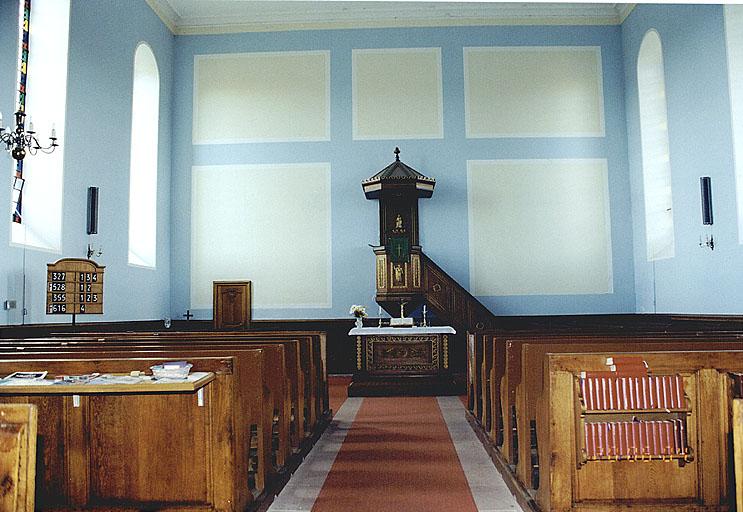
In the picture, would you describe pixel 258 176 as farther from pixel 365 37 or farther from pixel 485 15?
pixel 485 15

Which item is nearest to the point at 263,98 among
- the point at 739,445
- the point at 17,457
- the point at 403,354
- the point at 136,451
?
the point at 403,354

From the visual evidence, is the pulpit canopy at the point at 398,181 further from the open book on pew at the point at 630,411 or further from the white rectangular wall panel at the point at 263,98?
the open book on pew at the point at 630,411

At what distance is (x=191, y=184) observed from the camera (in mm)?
11070

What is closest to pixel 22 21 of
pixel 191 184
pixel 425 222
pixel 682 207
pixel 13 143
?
pixel 13 143

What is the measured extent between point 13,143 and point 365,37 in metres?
6.46

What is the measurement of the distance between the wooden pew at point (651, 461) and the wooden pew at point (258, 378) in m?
1.39

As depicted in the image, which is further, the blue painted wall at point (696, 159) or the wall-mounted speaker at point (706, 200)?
the wall-mounted speaker at point (706, 200)

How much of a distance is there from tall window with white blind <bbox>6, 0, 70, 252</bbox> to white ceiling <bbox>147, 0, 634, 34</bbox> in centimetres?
323

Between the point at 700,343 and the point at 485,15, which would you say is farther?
the point at 485,15

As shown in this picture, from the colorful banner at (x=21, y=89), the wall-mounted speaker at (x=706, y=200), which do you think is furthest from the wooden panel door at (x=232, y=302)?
the wall-mounted speaker at (x=706, y=200)

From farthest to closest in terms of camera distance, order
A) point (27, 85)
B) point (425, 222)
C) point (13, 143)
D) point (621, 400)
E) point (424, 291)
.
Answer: point (425, 222)
point (424, 291)
point (27, 85)
point (13, 143)
point (621, 400)

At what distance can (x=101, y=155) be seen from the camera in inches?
342

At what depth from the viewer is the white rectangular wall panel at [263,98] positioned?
11.0 metres

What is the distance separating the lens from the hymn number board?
7312mm
